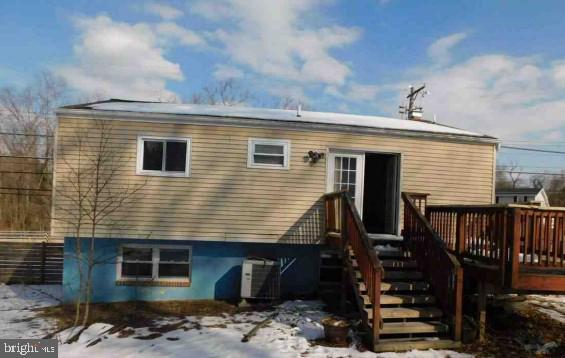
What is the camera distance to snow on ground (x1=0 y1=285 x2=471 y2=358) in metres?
5.88

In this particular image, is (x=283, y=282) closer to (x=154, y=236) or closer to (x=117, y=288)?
(x=154, y=236)

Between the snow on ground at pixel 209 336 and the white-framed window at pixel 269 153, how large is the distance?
3.10m

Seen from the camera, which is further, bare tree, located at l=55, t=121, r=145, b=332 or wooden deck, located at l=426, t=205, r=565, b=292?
bare tree, located at l=55, t=121, r=145, b=332

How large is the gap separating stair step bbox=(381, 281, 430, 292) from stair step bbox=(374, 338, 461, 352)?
89 centimetres

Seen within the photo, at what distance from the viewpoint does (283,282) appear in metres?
9.27

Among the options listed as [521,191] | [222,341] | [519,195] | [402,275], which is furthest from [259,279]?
[521,191]

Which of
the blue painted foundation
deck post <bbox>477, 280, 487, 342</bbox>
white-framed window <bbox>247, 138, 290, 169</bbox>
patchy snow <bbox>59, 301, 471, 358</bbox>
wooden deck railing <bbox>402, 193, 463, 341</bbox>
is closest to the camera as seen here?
patchy snow <bbox>59, 301, 471, 358</bbox>

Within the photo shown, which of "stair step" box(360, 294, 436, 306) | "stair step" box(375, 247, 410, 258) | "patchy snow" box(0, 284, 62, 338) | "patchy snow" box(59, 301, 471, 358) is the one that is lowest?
"patchy snow" box(0, 284, 62, 338)

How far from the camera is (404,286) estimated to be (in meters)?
6.89

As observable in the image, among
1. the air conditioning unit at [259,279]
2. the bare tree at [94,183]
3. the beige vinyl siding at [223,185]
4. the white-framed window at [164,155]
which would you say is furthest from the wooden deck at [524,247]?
the bare tree at [94,183]

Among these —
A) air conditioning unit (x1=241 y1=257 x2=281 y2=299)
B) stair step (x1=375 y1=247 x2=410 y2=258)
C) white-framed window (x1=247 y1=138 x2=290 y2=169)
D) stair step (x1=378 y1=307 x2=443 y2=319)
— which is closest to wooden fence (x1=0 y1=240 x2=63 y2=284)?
air conditioning unit (x1=241 y1=257 x2=281 y2=299)

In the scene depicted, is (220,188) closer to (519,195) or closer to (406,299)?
(406,299)

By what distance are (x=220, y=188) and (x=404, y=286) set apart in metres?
4.36

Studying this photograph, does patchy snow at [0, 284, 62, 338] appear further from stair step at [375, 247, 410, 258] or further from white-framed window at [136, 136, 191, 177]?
stair step at [375, 247, 410, 258]
